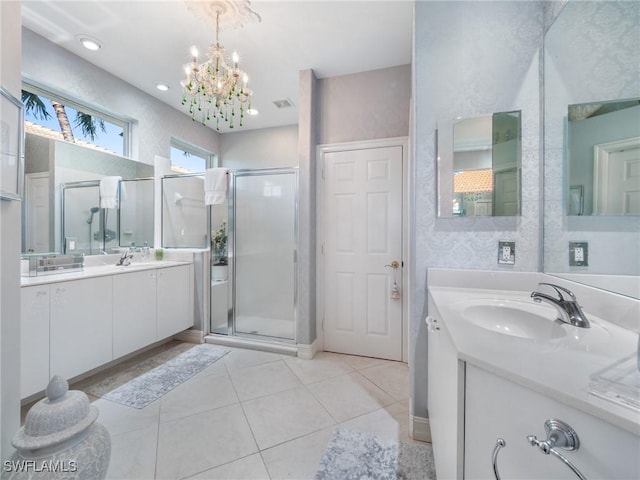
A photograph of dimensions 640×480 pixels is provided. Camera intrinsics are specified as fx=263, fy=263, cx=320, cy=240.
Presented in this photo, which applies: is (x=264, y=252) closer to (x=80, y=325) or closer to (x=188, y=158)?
(x=80, y=325)

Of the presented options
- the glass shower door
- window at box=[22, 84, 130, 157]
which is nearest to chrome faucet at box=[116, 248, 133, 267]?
the glass shower door

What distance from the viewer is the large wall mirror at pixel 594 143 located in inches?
37.4

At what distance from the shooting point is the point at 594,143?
1.13 m

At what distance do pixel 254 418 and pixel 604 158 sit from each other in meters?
2.29

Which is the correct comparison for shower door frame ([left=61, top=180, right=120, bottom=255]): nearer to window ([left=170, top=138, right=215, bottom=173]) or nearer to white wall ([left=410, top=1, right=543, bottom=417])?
window ([left=170, top=138, right=215, bottom=173])

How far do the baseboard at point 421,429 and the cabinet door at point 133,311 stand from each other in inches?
91.1

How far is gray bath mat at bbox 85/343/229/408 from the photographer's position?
1.94 m

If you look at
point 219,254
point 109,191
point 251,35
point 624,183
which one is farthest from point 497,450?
point 109,191

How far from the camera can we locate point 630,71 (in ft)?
3.15

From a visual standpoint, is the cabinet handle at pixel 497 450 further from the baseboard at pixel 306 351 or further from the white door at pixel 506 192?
the baseboard at pixel 306 351

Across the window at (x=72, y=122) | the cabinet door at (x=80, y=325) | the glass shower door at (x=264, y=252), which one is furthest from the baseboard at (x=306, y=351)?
the window at (x=72, y=122)

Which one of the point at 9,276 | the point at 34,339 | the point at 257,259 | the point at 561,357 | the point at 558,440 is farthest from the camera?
the point at 257,259

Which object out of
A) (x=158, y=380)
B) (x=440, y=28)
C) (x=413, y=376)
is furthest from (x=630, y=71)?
(x=158, y=380)

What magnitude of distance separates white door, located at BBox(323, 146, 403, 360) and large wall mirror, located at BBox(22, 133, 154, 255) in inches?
83.7
